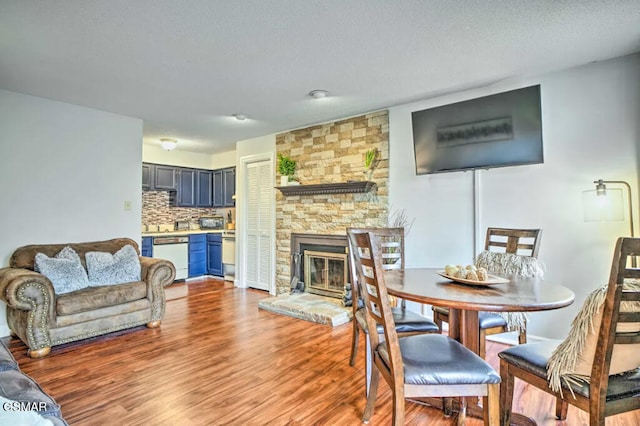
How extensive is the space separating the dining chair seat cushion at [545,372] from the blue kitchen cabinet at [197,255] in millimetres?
5522

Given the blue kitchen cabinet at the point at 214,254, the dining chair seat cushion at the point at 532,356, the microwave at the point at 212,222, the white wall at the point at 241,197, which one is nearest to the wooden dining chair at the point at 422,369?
the dining chair seat cushion at the point at 532,356

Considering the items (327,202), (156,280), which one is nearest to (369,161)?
(327,202)

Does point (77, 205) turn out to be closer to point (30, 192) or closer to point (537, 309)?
point (30, 192)

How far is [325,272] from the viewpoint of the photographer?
461cm

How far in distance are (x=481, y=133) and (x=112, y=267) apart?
3.84 meters

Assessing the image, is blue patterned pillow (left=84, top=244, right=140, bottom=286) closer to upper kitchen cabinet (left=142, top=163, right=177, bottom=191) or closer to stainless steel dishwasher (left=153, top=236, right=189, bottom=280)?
stainless steel dishwasher (left=153, top=236, right=189, bottom=280)

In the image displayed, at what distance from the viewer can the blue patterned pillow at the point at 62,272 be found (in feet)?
9.99

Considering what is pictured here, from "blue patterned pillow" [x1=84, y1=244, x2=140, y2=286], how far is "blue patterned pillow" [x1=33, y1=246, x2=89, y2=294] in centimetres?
9

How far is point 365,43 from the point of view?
7.93 feet

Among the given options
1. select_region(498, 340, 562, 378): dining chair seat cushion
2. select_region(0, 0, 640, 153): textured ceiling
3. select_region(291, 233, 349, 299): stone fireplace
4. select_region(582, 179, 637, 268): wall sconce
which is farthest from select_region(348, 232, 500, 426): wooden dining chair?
select_region(291, 233, 349, 299): stone fireplace

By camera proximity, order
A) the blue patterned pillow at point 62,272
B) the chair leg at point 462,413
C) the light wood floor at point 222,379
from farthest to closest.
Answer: the blue patterned pillow at point 62,272 < the light wood floor at point 222,379 < the chair leg at point 462,413

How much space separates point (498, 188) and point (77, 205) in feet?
14.8

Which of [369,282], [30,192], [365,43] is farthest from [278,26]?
[30,192]

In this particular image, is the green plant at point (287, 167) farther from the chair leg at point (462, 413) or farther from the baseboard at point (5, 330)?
the chair leg at point (462, 413)
